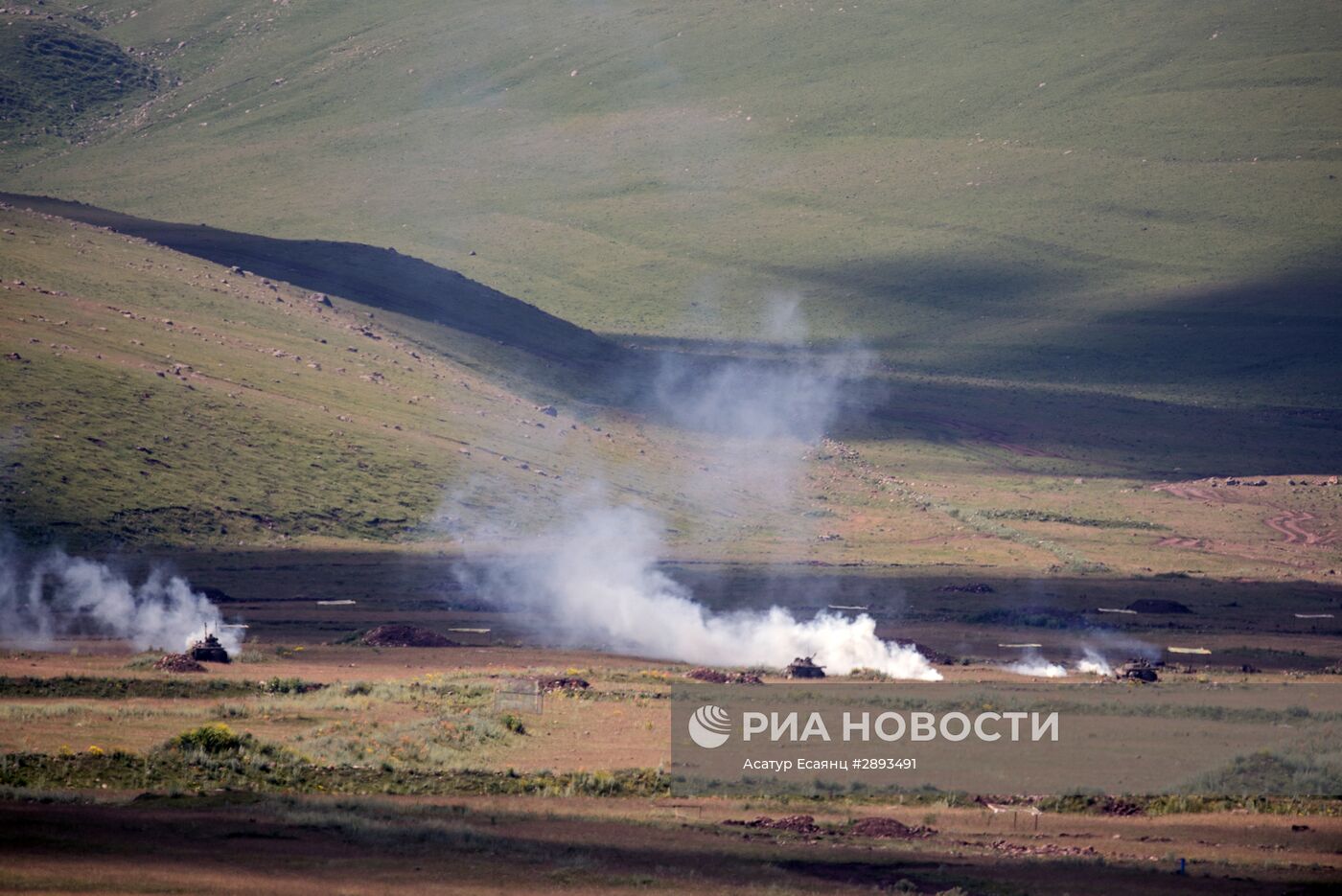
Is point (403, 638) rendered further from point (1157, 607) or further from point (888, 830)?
point (1157, 607)

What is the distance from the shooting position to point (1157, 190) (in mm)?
172000

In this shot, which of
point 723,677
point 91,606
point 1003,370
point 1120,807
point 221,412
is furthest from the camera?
point 1003,370

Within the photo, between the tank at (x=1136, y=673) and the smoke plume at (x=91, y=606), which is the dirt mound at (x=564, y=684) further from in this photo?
the tank at (x=1136, y=673)

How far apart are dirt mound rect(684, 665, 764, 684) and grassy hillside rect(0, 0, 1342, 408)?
288 ft

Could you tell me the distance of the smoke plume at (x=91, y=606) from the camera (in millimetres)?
52406

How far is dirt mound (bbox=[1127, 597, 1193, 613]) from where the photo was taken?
6556 cm

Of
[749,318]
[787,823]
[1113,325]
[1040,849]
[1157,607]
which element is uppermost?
[749,318]

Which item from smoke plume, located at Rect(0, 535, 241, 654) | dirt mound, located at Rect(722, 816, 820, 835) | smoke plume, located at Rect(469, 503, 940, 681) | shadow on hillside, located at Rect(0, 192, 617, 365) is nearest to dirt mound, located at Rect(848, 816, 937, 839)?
dirt mound, located at Rect(722, 816, 820, 835)

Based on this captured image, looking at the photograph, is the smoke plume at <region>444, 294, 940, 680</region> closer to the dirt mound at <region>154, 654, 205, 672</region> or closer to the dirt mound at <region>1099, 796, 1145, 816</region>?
the dirt mound at <region>1099, 796, 1145, 816</region>

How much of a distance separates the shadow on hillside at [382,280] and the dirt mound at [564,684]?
71287 millimetres

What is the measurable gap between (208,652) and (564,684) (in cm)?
1154

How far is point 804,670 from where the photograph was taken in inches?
1938

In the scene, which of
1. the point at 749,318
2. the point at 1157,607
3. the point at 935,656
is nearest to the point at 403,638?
the point at 935,656

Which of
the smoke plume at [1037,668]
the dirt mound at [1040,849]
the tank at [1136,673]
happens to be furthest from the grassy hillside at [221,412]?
the dirt mound at [1040,849]
